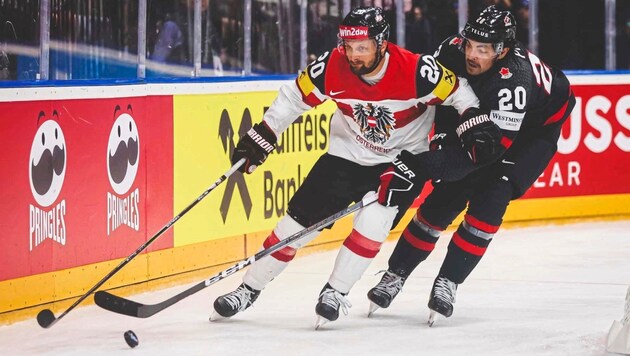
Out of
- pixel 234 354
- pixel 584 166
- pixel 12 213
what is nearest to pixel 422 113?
pixel 234 354

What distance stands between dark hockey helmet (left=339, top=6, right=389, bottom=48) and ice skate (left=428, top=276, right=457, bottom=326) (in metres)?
0.93

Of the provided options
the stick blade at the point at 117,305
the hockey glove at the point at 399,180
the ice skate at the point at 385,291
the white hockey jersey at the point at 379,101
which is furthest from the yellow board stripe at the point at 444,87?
the stick blade at the point at 117,305

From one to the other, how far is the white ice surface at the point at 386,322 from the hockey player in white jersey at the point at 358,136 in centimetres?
17

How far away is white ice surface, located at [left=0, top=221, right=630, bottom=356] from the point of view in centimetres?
419

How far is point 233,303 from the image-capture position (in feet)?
15.1

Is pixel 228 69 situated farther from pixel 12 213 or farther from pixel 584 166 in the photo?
pixel 584 166

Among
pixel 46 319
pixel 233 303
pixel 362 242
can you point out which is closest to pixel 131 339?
pixel 46 319

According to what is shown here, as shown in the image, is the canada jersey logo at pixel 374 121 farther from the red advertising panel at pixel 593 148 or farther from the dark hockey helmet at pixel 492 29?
the red advertising panel at pixel 593 148

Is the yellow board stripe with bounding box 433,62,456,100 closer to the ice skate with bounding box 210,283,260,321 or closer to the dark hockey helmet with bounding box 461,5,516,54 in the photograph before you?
the dark hockey helmet with bounding box 461,5,516,54

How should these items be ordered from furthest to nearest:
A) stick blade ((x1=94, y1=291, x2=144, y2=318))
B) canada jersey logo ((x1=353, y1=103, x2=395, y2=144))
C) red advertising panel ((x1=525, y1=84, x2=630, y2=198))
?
red advertising panel ((x1=525, y1=84, x2=630, y2=198)) → canada jersey logo ((x1=353, y1=103, x2=395, y2=144)) → stick blade ((x1=94, y1=291, x2=144, y2=318))

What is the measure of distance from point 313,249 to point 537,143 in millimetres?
1968

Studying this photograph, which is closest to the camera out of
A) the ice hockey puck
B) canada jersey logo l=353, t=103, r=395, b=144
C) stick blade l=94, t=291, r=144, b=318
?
the ice hockey puck

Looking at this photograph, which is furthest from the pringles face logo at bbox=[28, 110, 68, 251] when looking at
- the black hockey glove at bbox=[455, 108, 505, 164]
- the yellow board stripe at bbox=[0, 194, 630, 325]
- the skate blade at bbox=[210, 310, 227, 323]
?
the black hockey glove at bbox=[455, 108, 505, 164]

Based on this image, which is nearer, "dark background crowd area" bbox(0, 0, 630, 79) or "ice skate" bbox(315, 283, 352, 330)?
"ice skate" bbox(315, 283, 352, 330)
